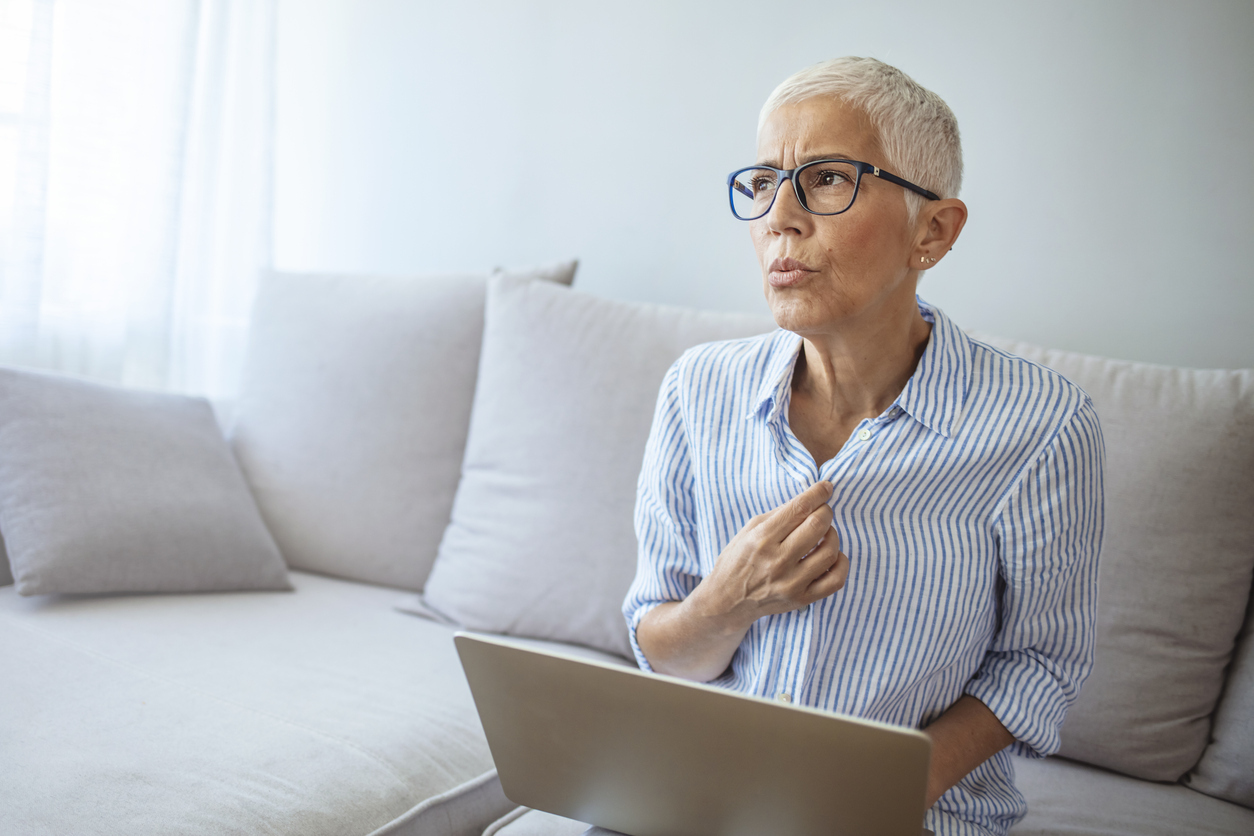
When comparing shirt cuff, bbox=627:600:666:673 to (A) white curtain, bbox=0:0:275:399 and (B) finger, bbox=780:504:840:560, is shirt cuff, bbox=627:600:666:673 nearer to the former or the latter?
(B) finger, bbox=780:504:840:560

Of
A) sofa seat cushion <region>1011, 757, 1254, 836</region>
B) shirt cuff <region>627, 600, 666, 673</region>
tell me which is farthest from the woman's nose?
sofa seat cushion <region>1011, 757, 1254, 836</region>

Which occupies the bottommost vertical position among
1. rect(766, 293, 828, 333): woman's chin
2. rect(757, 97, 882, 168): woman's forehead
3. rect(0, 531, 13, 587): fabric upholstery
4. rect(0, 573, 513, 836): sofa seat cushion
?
rect(0, 531, 13, 587): fabric upholstery

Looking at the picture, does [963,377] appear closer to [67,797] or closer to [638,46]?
[67,797]

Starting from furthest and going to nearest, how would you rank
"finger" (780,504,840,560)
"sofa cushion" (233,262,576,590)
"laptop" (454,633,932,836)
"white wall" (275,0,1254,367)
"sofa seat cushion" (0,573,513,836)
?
"sofa cushion" (233,262,576,590) → "white wall" (275,0,1254,367) → "sofa seat cushion" (0,573,513,836) → "finger" (780,504,840,560) → "laptop" (454,633,932,836)

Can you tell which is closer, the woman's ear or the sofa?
the woman's ear

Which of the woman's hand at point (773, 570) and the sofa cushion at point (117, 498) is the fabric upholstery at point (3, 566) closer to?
the sofa cushion at point (117, 498)

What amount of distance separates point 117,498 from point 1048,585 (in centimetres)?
146

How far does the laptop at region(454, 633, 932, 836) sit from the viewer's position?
624 millimetres

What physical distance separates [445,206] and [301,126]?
0.54 meters

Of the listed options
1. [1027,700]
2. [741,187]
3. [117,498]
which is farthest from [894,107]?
[117,498]

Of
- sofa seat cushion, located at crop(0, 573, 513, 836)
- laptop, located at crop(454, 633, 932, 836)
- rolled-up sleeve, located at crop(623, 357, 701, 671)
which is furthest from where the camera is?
rolled-up sleeve, located at crop(623, 357, 701, 671)

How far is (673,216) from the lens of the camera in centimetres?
185

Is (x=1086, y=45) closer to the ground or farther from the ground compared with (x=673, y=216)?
farther from the ground

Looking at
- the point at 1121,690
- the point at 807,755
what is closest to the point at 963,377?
the point at 807,755
